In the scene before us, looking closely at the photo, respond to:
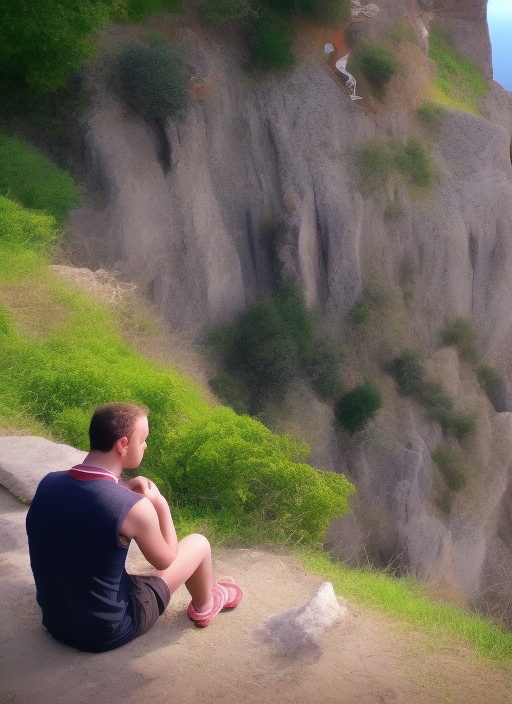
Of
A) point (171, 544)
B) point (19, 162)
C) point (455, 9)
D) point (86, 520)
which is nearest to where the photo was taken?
point (86, 520)

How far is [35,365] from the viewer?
779 cm

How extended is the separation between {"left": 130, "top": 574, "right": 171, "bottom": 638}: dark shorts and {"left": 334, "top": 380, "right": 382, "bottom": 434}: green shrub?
12.9 meters

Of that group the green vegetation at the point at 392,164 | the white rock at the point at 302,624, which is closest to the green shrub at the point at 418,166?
the green vegetation at the point at 392,164

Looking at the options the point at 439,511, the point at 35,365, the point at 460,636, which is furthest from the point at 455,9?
the point at 460,636

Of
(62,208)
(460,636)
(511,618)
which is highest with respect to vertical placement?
(62,208)

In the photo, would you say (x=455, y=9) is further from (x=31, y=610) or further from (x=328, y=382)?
(x=31, y=610)

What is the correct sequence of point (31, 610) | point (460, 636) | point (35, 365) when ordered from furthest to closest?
point (35, 365), point (460, 636), point (31, 610)

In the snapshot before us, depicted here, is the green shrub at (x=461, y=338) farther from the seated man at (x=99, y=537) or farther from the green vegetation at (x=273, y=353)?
the seated man at (x=99, y=537)

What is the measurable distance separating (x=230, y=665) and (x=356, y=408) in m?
12.9

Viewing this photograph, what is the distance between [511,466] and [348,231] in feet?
25.2

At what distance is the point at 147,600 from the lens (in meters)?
3.98

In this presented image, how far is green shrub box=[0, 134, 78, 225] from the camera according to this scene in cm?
1277

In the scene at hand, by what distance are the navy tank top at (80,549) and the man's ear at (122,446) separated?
0.58 ft

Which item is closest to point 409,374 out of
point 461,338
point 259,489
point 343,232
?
point 461,338
